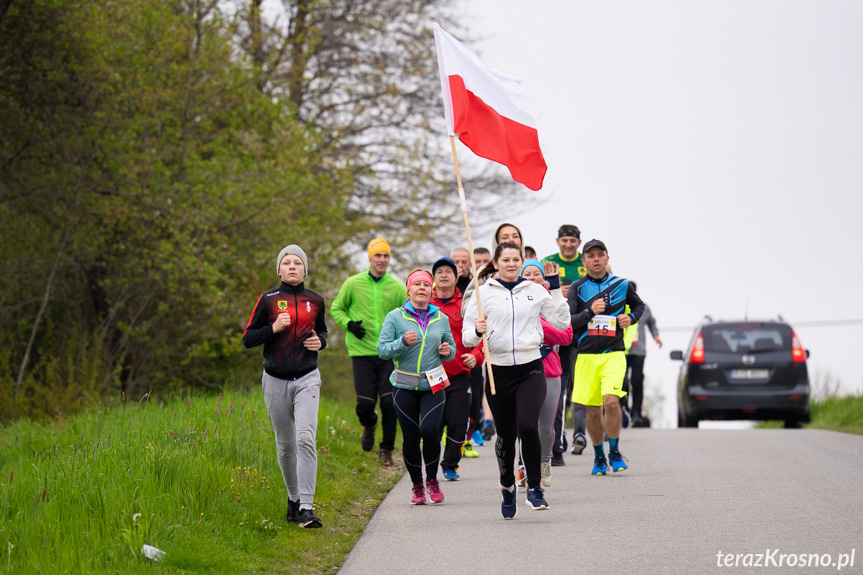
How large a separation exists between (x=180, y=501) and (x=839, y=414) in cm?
1399

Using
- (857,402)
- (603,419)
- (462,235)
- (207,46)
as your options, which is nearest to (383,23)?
(462,235)

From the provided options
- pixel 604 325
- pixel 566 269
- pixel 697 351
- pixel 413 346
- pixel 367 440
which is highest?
pixel 566 269

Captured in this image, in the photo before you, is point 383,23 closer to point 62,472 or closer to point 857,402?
point 857,402

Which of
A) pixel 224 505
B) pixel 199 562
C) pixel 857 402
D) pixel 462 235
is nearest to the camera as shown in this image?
pixel 199 562

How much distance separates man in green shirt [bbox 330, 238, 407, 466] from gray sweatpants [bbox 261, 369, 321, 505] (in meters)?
3.71

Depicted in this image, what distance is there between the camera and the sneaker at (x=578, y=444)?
13.1 meters

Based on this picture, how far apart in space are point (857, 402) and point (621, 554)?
13.7 metres

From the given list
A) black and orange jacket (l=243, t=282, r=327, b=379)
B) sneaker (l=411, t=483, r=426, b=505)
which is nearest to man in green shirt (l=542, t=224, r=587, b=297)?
sneaker (l=411, t=483, r=426, b=505)

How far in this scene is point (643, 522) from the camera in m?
8.24

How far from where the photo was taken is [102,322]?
20.2m

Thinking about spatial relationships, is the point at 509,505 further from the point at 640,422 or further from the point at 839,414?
the point at 839,414

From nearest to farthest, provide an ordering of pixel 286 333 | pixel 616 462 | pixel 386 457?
1. pixel 286 333
2. pixel 616 462
3. pixel 386 457

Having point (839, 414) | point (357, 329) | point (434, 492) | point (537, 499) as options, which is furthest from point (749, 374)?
point (537, 499)

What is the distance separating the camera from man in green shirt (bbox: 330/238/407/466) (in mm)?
12086
